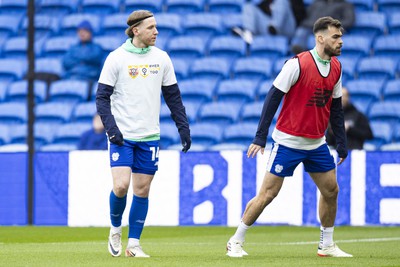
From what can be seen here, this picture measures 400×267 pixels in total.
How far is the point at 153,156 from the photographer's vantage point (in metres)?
8.80

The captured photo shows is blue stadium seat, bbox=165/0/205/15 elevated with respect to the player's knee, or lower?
elevated

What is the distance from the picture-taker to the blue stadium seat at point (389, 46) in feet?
57.6

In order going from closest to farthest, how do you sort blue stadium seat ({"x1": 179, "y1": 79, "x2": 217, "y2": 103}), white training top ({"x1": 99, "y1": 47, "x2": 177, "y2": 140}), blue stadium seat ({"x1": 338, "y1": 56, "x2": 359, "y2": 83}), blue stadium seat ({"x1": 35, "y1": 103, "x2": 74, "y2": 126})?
white training top ({"x1": 99, "y1": 47, "x2": 177, "y2": 140}) < blue stadium seat ({"x1": 338, "y1": 56, "x2": 359, "y2": 83}) < blue stadium seat ({"x1": 179, "y1": 79, "x2": 217, "y2": 103}) < blue stadium seat ({"x1": 35, "y1": 103, "x2": 74, "y2": 126})

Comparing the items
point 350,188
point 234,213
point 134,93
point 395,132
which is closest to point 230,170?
point 234,213

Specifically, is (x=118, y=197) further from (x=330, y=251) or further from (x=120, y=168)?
(x=330, y=251)

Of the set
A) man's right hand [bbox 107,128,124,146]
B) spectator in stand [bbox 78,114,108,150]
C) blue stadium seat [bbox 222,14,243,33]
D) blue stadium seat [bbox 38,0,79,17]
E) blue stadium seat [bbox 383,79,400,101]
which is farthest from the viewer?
blue stadium seat [bbox 38,0,79,17]

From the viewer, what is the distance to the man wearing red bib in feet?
28.3

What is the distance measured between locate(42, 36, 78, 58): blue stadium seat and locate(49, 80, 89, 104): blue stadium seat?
114 centimetres

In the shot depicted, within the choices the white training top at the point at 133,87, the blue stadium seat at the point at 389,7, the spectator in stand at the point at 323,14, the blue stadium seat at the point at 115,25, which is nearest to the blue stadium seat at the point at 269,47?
the spectator in stand at the point at 323,14

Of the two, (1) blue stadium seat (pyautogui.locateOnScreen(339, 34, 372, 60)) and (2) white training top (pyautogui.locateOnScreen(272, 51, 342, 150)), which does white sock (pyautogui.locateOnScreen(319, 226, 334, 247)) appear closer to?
(2) white training top (pyautogui.locateOnScreen(272, 51, 342, 150))

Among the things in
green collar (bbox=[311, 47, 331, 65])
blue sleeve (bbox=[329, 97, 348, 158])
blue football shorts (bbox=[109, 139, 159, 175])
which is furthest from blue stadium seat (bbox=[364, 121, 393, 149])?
blue football shorts (bbox=[109, 139, 159, 175])

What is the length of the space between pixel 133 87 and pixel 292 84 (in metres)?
1.29

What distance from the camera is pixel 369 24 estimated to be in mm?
17828

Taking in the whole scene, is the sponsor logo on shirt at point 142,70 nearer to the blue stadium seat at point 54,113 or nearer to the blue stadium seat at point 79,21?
the blue stadium seat at point 54,113
